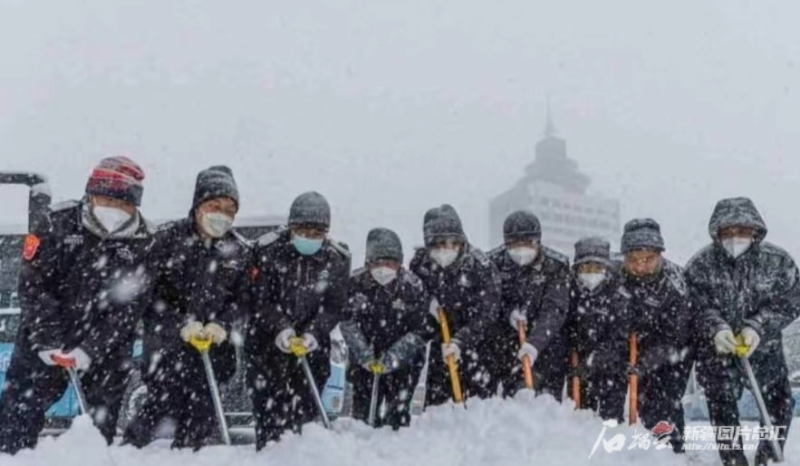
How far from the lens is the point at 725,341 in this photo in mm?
4910

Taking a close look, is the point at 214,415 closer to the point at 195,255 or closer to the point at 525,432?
the point at 195,255

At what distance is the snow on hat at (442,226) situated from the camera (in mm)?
5883

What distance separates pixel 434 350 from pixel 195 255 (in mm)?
2063

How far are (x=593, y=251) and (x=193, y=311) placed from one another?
3.15 m

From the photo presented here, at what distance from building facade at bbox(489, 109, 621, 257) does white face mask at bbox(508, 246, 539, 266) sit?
331 ft

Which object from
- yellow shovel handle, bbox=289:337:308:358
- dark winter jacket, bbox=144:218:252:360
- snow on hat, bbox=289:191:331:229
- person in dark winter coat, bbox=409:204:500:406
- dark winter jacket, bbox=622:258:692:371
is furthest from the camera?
person in dark winter coat, bbox=409:204:500:406

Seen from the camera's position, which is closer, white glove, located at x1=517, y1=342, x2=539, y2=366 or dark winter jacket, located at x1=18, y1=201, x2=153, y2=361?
dark winter jacket, located at x1=18, y1=201, x2=153, y2=361

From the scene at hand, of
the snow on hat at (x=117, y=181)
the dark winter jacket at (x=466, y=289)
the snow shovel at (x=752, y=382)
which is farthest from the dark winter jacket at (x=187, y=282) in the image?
the snow shovel at (x=752, y=382)

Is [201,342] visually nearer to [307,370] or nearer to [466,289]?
[307,370]

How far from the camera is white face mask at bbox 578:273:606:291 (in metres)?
5.88

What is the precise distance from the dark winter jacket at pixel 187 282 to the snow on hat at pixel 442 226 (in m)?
1.63

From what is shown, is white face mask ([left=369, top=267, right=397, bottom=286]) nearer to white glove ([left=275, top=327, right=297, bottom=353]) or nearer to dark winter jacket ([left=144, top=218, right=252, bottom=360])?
white glove ([left=275, top=327, right=297, bottom=353])

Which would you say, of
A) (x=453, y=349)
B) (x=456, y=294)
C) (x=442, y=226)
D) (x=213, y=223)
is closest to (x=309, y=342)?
(x=213, y=223)

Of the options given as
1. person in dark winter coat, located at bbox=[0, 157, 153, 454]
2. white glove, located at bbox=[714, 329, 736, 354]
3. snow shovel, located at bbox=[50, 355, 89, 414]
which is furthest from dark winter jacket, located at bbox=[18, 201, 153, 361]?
white glove, located at bbox=[714, 329, 736, 354]
